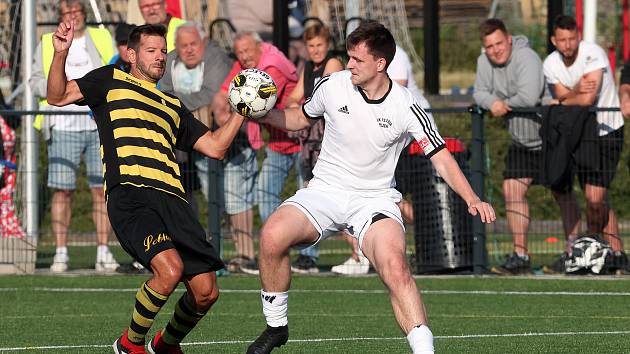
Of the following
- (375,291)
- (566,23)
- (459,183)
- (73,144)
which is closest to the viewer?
(459,183)

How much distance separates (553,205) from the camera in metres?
14.8

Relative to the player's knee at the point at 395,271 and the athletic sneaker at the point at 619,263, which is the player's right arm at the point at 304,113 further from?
the athletic sneaker at the point at 619,263

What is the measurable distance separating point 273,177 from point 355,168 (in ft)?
17.6

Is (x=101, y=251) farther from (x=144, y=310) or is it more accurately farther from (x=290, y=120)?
(x=144, y=310)

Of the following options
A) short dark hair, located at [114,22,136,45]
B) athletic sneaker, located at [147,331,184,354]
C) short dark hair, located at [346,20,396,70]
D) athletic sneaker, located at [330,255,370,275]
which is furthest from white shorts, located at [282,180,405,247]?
short dark hair, located at [114,22,136,45]

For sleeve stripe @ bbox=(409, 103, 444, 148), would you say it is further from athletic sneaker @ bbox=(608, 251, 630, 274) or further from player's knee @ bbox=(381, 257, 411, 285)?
athletic sneaker @ bbox=(608, 251, 630, 274)

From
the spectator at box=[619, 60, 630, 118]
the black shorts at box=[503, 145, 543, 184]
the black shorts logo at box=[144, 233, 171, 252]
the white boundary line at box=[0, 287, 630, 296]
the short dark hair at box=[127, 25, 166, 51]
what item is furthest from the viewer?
the black shorts at box=[503, 145, 543, 184]

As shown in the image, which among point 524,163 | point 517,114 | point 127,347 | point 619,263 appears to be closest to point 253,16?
point 517,114

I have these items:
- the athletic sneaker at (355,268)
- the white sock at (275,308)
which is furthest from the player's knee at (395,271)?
the athletic sneaker at (355,268)

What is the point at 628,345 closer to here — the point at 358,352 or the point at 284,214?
the point at 358,352

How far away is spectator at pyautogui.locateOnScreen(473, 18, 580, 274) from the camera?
14000 millimetres

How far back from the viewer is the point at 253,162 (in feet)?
47.9

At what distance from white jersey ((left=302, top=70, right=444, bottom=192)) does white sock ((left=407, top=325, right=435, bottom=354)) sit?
1.25 m

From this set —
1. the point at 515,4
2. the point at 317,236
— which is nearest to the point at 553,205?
the point at 317,236
